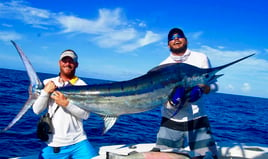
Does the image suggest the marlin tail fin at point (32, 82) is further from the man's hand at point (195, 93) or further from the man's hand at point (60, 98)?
the man's hand at point (195, 93)

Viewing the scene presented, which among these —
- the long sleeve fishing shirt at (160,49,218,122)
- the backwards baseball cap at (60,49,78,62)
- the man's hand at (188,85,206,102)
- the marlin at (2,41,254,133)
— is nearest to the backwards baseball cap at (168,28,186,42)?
the long sleeve fishing shirt at (160,49,218,122)

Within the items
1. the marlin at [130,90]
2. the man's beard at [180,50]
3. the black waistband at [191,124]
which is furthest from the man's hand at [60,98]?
the man's beard at [180,50]

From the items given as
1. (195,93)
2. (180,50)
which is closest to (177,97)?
(195,93)

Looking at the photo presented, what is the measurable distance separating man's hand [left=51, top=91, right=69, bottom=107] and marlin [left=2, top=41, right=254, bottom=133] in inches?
2.0

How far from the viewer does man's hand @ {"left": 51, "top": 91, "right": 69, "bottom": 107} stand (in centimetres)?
346

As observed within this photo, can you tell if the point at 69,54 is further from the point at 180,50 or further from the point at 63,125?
the point at 180,50

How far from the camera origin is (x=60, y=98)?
347cm

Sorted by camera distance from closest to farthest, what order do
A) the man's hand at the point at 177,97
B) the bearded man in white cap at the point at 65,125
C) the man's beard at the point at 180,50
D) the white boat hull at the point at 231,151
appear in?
the man's hand at the point at 177,97, the bearded man in white cap at the point at 65,125, the man's beard at the point at 180,50, the white boat hull at the point at 231,151

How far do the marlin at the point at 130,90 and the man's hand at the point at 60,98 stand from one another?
0.17 ft

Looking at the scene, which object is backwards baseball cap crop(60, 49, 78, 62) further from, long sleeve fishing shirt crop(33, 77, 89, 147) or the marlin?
long sleeve fishing shirt crop(33, 77, 89, 147)

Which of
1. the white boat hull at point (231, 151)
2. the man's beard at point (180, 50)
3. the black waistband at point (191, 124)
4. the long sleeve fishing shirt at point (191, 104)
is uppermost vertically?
the man's beard at point (180, 50)

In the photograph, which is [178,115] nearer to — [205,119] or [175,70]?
[205,119]

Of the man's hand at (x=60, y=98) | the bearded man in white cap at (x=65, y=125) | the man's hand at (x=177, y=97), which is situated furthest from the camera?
the bearded man in white cap at (x=65, y=125)

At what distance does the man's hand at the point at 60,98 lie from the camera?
11.4 feet
